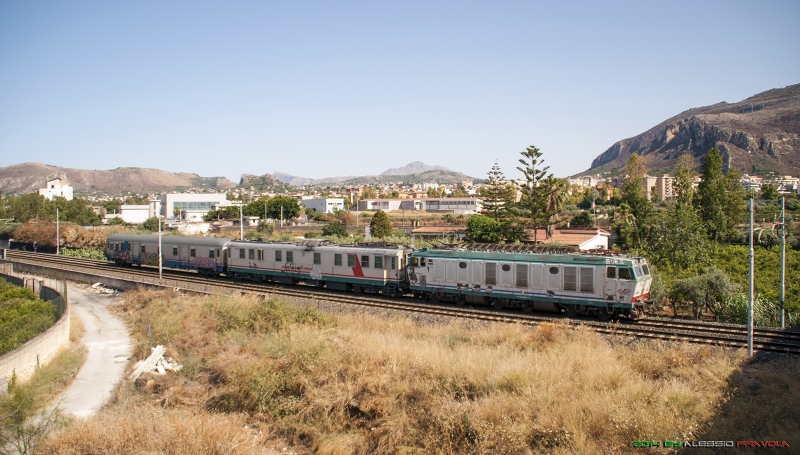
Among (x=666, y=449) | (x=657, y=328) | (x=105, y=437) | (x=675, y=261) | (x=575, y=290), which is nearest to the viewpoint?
(x=666, y=449)

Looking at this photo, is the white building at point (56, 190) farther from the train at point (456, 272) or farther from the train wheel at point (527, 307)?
the train wheel at point (527, 307)

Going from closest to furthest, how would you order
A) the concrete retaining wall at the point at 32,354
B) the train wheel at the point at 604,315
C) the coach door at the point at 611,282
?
the concrete retaining wall at the point at 32,354
the coach door at the point at 611,282
the train wheel at the point at 604,315

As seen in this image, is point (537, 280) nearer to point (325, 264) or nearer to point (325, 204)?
point (325, 264)

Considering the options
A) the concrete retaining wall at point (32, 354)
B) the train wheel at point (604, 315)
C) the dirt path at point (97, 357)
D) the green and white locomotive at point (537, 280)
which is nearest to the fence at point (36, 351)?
the concrete retaining wall at point (32, 354)

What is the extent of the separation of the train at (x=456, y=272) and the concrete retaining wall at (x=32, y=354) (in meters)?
11.2

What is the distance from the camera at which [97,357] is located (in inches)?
824

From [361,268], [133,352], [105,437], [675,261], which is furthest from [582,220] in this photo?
[105,437]

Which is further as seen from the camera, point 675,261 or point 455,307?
point 675,261

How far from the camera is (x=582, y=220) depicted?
206ft

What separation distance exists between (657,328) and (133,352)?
19577 mm

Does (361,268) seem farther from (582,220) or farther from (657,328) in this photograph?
(582,220)

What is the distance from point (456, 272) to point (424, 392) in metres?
10.3

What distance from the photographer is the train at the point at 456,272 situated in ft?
65.9

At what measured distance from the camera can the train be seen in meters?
20.1
